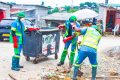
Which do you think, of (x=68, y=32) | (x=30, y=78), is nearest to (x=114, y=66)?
(x=68, y=32)

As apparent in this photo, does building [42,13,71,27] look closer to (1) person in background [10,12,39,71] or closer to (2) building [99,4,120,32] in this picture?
(2) building [99,4,120,32]

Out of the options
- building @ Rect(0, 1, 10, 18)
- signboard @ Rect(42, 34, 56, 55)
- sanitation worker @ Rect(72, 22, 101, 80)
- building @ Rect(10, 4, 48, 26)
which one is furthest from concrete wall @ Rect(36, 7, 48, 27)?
sanitation worker @ Rect(72, 22, 101, 80)

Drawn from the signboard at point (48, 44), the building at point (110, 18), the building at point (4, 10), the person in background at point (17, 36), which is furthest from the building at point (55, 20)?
the person in background at point (17, 36)

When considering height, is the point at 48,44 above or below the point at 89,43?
below

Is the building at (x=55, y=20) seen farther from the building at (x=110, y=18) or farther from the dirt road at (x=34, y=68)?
the dirt road at (x=34, y=68)

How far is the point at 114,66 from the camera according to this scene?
14500 millimetres

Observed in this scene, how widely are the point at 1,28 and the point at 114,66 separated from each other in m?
11.0

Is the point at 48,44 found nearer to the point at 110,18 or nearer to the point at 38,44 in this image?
the point at 38,44

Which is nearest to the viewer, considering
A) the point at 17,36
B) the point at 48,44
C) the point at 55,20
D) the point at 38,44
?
the point at 17,36

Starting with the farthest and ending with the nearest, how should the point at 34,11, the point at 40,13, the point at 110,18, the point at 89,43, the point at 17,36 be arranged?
the point at 40,13 < the point at 34,11 < the point at 110,18 < the point at 17,36 < the point at 89,43

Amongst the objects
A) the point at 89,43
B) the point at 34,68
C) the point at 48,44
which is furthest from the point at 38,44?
the point at 89,43

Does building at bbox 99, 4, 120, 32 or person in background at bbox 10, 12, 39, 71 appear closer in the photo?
person in background at bbox 10, 12, 39, 71

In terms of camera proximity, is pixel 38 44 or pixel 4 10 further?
pixel 4 10

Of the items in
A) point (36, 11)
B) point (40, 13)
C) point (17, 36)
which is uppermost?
point (17, 36)
